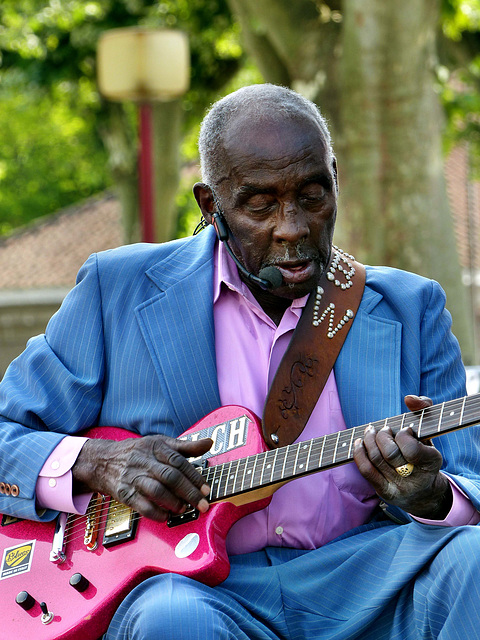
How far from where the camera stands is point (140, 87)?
10.1 meters

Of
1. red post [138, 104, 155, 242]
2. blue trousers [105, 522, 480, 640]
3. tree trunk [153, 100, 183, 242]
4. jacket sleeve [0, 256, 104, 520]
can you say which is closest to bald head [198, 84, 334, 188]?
jacket sleeve [0, 256, 104, 520]

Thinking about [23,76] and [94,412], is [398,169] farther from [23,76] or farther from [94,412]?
[23,76]

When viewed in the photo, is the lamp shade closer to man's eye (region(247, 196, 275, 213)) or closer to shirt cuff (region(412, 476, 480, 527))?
man's eye (region(247, 196, 275, 213))

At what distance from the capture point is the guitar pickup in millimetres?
2824

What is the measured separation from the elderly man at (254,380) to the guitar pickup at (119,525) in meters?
0.06

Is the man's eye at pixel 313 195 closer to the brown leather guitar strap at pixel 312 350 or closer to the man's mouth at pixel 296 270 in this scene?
the man's mouth at pixel 296 270

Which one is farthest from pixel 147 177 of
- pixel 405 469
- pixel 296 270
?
pixel 405 469

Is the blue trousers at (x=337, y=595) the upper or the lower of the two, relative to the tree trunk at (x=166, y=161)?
upper

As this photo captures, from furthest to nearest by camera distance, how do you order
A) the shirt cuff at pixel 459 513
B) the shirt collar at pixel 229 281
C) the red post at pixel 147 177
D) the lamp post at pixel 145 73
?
the lamp post at pixel 145 73 → the red post at pixel 147 177 → the shirt collar at pixel 229 281 → the shirt cuff at pixel 459 513

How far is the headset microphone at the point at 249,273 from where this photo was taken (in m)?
3.02

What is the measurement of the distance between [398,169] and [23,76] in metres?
11.7

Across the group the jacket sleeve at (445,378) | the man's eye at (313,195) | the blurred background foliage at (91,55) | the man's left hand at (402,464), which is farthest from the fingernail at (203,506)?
the blurred background foliage at (91,55)

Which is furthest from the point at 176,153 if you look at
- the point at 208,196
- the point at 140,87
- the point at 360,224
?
the point at 208,196

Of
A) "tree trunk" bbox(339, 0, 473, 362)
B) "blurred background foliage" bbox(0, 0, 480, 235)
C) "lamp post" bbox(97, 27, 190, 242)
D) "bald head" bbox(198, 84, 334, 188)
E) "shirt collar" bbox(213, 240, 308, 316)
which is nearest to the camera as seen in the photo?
"bald head" bbox(198, 84, 334, 188)
